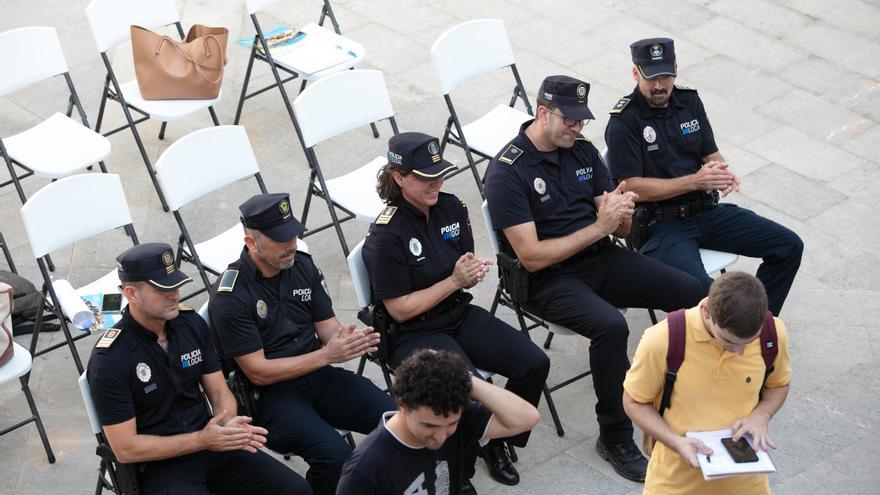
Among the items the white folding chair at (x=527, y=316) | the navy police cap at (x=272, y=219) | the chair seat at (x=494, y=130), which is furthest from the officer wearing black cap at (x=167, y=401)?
the chair seat at (x=494, y=130)

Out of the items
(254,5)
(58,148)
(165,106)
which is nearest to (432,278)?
(165,106)

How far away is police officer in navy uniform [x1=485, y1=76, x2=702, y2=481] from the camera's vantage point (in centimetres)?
539

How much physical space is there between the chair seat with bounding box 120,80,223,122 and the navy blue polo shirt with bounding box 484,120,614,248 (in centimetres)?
215

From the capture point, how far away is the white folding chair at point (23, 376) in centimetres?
525

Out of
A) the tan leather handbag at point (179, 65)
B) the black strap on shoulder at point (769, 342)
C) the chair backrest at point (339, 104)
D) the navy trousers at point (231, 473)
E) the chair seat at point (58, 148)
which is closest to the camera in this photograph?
the black strap on shoulder at point (769, 342)

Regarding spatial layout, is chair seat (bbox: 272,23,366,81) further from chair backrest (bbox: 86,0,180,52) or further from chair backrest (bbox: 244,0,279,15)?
chair backrest (bbox: 86,0,180,52)

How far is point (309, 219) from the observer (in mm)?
7066

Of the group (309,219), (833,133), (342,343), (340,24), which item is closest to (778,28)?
(833,133)

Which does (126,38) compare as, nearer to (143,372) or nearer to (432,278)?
(432,278)

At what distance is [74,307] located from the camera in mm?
5629

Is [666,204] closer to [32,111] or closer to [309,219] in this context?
[309,219]

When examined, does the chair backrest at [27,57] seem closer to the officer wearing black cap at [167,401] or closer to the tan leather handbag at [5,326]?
the tan leather handbag at [5,326]

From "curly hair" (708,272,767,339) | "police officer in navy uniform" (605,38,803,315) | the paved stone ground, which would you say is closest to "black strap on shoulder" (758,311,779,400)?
"curly hair" (708,272,767,339)

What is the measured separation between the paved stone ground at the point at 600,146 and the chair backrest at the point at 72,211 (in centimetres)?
74
